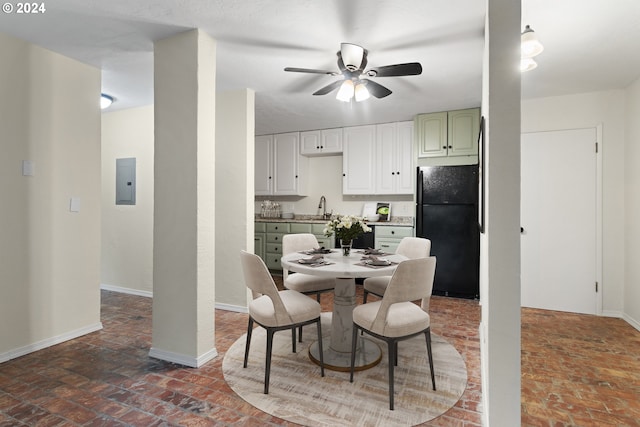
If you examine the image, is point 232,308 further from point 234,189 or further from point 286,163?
point 286,163

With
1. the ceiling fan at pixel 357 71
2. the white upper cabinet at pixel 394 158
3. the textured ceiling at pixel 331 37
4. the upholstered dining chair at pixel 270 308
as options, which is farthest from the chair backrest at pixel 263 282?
the white upper cabinet at pixel 394 158

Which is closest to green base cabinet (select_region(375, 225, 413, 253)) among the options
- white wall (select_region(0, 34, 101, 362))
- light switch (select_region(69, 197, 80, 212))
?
white wall (select_region(0, 34, 101, 362))

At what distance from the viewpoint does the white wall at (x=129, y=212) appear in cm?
406

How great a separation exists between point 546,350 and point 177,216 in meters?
3.04

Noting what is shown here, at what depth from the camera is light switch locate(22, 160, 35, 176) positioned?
2.54 m

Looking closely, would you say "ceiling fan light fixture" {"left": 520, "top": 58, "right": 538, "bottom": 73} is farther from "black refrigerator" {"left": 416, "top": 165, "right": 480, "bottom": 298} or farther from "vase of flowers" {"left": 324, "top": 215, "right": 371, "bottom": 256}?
"black refrigerator" {"left": 416, "top": 165, "right": 480, "bottom": 298}

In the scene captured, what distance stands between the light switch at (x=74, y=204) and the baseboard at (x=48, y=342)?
3.39 feet

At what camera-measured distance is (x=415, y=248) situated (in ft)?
9.93

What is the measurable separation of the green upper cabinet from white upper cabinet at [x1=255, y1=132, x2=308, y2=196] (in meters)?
1.93

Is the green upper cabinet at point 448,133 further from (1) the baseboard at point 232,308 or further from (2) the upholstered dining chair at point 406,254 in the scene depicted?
(1) the baseboard at point 232,308

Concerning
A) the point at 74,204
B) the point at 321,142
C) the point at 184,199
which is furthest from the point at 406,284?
the point at 321,142

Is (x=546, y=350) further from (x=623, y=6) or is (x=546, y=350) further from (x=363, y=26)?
(x=363, y=26)

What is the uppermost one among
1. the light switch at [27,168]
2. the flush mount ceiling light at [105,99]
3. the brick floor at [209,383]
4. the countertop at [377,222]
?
the flush mount ceiling light at [105,99]

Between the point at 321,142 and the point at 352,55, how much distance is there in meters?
2.92
